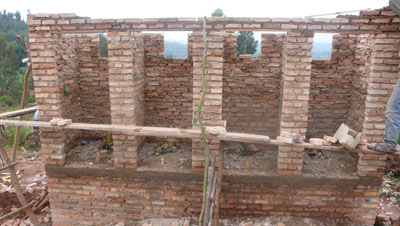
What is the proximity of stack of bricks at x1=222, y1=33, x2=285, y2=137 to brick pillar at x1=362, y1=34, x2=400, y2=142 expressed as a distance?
Answer: 1.80 metres

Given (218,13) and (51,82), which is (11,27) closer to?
(218,13)

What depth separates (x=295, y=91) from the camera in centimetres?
471

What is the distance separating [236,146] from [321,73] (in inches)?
91.4

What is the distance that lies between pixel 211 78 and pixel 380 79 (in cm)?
260

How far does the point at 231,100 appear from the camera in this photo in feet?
21.0

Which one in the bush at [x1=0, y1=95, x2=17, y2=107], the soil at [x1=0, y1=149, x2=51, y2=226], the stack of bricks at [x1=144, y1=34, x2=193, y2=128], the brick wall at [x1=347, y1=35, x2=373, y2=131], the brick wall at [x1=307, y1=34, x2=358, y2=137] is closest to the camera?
the brick wall at [x1=347, y1=35, x2=373, y2=131]

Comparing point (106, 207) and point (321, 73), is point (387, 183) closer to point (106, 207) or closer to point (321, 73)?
point (321, 73)

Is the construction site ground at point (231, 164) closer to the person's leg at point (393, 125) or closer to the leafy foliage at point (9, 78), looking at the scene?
the person's leg at point (393, 125)

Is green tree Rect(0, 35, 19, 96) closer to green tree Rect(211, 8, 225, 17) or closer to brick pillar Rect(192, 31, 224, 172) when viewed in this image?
green tree Rect(211, 8, 225, 17)

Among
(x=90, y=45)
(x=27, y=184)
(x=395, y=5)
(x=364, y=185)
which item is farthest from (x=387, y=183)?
(x=27, y=184)

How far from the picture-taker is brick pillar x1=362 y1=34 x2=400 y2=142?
448cm

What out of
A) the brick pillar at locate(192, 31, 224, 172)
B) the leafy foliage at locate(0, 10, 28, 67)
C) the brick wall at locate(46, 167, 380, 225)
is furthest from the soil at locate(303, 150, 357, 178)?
the leafy foliage at locate(0, 10, 28, 67)

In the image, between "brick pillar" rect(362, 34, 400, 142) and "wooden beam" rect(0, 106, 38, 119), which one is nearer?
"brick pillar" rect(362, 34, 400, 142)

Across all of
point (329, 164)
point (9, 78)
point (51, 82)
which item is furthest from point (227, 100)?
point (9, 78)
